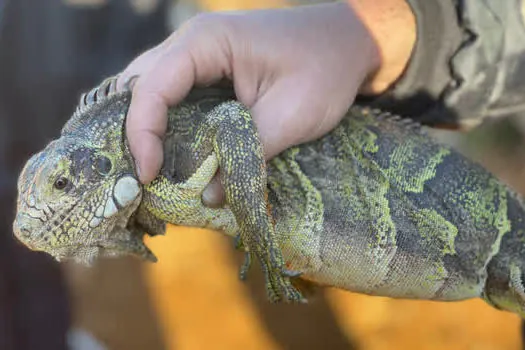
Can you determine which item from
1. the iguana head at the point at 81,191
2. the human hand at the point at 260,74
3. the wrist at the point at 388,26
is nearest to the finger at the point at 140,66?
the human hand at the point at 260,74

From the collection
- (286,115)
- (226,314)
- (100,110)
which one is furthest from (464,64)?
(226,314)

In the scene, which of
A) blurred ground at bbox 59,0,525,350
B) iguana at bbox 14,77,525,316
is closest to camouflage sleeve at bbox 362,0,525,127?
iguana at bbox 14,77,525,316

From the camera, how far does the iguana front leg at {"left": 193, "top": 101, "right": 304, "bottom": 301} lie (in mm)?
2150

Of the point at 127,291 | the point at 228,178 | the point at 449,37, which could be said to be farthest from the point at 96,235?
the point at 127,291

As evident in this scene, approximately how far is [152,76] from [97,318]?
424cm

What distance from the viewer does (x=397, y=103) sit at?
2971 mm

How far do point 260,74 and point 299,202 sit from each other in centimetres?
51

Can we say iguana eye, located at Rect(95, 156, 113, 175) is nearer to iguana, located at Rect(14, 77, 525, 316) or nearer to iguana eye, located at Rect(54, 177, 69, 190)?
iguana, located at Rect(14, 77, 525, 316)

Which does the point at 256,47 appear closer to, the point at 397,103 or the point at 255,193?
the point at 255,193

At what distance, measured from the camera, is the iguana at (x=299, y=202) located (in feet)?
7.23

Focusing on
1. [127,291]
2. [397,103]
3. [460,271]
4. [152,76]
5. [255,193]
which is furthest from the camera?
[127,291]

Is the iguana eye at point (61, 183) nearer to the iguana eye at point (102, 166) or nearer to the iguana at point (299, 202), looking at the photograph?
the iguana at point (299, 202)

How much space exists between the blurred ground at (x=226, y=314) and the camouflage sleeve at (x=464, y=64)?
3.00m

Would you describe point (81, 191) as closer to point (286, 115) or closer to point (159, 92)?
point (159, 92)
